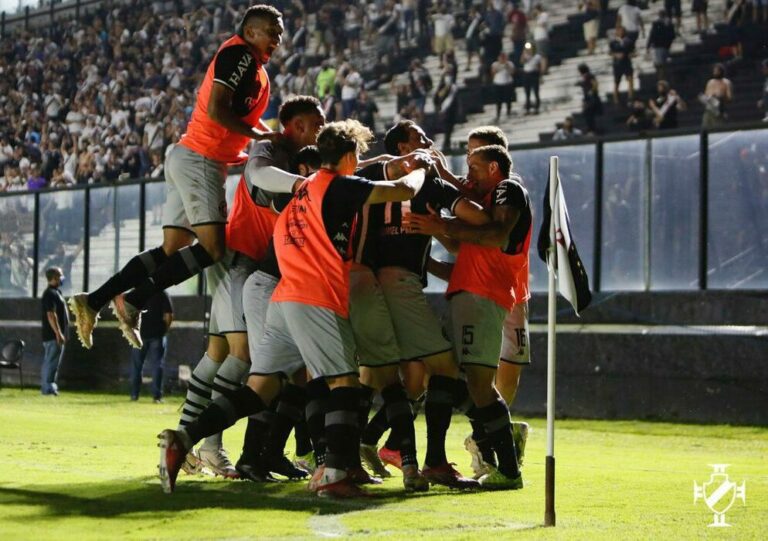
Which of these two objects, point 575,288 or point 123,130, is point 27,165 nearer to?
point 123,130

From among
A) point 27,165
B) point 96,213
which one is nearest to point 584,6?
point 96,213

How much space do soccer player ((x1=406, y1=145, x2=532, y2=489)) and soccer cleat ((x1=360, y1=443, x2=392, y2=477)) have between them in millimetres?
848

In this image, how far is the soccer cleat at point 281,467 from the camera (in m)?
8.92

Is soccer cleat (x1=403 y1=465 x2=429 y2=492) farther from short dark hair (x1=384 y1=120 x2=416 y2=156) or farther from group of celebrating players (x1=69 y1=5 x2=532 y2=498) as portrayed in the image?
short dark hair (x1=384 y1=120 x2=416 y2=156)

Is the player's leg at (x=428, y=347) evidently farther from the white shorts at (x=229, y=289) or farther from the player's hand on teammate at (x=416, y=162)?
the white shorts at (x=229, y=289)

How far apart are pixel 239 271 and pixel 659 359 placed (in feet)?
30.1

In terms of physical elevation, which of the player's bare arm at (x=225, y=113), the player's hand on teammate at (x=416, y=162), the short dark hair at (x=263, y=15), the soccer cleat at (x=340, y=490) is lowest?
the soccer cleat at (x=340, y=490)

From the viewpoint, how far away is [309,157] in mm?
8789

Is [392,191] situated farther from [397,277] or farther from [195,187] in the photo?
[195,187]

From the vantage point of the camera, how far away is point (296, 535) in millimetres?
6383

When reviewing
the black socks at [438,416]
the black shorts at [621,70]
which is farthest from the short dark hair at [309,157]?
the black shorts at [621,70]

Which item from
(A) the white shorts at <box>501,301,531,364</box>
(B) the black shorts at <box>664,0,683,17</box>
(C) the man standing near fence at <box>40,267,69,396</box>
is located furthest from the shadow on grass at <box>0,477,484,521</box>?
(B) the black shorts at <box>664,0,683,17</box>

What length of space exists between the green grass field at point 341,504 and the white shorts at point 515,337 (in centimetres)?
83

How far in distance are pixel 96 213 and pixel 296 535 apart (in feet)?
66.1
